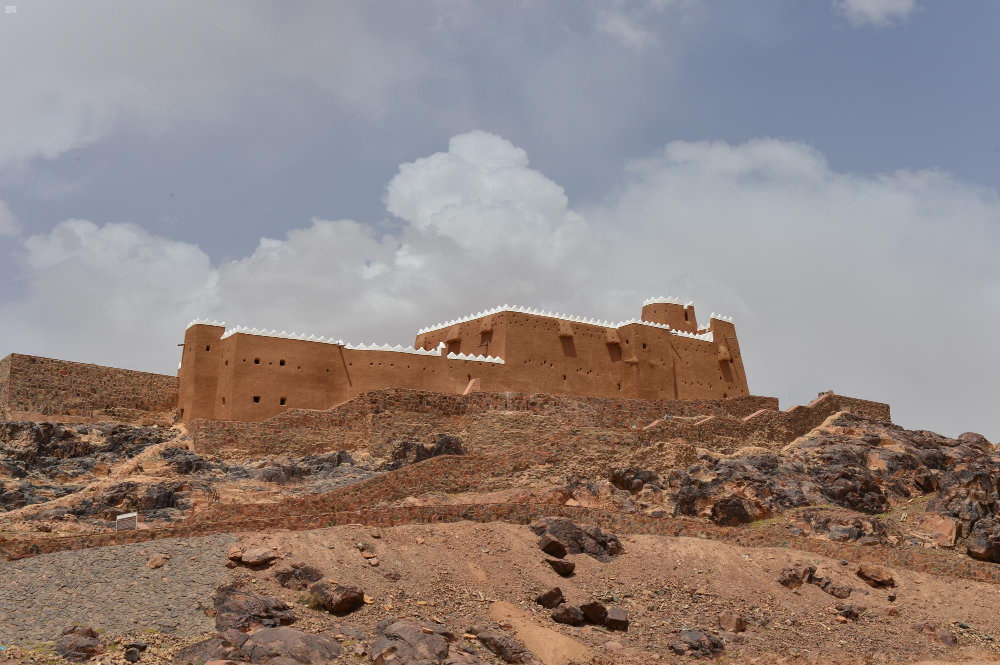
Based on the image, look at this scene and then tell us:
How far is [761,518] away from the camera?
85.8 ft

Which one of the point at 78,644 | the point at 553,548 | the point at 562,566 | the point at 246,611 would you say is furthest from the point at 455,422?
the point at 78,644

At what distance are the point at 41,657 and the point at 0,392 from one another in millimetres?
19068

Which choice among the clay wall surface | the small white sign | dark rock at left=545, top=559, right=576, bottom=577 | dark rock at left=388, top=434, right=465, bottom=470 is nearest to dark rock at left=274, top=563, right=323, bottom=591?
dark rock at left=545, top=559, right=576, bottom=577

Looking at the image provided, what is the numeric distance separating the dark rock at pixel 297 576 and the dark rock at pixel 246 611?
741mm

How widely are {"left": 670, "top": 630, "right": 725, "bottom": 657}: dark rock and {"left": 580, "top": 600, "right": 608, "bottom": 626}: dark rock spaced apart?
1.47m

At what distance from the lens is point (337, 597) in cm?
1667

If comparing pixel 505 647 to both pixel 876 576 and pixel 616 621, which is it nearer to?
pixel 616 621

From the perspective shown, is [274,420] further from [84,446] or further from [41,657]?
[41,657]

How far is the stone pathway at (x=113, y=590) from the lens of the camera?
50.1 ft

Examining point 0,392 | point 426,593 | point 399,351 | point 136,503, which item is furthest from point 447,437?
point 0,392

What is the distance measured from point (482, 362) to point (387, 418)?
5977mm

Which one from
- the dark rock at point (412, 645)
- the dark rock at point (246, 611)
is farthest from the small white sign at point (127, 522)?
the dark rock at point (412, 645)

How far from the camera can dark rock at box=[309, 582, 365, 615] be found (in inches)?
653

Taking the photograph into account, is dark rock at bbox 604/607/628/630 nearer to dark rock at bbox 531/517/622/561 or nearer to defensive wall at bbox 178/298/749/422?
dark rock at bbox 531/517/622/561
